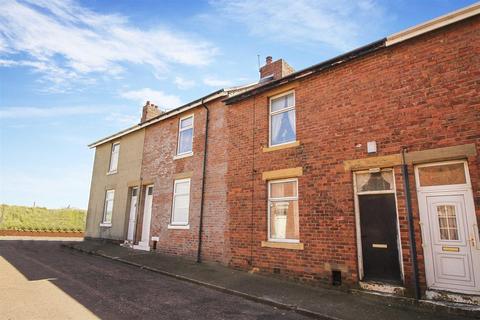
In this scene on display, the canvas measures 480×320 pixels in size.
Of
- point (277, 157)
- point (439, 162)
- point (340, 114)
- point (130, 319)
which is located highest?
point (340, 114)

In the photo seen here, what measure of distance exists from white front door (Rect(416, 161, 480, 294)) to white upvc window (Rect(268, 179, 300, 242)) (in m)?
3.19

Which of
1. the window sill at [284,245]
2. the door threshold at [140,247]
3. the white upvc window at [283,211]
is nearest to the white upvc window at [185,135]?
the door threshold at [140,247]

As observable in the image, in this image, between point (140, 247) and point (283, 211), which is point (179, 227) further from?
point (283, 211)

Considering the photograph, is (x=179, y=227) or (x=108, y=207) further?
(x=108, y=207)

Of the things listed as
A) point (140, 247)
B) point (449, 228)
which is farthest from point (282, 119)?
point (140, 247)

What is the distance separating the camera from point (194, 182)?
11711 mm

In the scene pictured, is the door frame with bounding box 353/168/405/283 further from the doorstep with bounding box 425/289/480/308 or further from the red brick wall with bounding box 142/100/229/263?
the red brick wall with bounding box 142/100/229/263

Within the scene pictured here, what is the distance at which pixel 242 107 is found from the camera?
10.7 metres

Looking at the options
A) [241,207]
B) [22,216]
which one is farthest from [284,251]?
[22,216]

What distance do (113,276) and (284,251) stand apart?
4968mm

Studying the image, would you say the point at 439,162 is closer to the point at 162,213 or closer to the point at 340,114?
the point at 340,114

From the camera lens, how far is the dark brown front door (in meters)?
6.71

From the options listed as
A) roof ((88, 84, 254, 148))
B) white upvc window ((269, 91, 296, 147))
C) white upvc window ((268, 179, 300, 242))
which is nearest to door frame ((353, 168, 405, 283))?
white upvc window ((268, 179, 300, 242))

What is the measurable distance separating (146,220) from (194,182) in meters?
3.97
